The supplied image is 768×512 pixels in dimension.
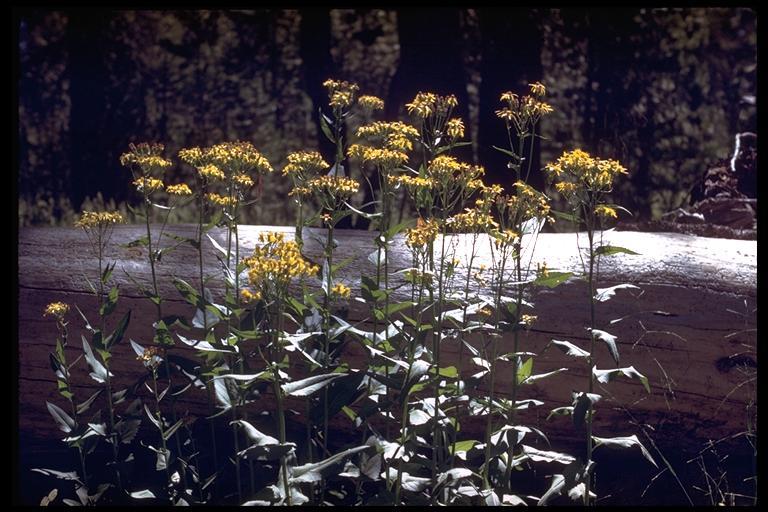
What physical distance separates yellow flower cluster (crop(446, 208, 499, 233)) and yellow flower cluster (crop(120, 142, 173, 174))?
120 cm

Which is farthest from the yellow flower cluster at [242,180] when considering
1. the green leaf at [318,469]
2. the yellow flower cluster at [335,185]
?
the green leaf at [318,469]

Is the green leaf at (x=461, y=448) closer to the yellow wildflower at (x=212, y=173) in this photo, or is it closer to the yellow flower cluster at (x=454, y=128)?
the yellow flower cluster at (x=454, y=128)

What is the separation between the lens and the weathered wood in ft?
13.7

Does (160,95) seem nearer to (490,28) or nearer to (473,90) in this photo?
(473,90)

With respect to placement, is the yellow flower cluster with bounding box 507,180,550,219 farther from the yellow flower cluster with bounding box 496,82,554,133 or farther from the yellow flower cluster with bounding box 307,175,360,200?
the yellow flower cluster with bounding box 307,175,360,200

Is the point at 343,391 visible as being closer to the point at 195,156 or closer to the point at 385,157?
the point at 385,157

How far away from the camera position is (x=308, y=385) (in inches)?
114

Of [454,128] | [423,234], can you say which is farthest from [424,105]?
[423,234]

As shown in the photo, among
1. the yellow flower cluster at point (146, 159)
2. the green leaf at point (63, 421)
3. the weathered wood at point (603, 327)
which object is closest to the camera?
the yellow flower cluster at point (146, 159)

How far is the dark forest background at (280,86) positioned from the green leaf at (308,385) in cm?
705

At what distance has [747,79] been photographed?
12.1 metres

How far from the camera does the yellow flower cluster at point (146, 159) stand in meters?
3.47

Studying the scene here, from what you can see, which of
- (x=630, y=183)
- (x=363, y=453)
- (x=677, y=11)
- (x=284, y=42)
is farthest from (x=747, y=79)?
(x=363, y=453)

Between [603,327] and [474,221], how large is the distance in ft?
3.96
